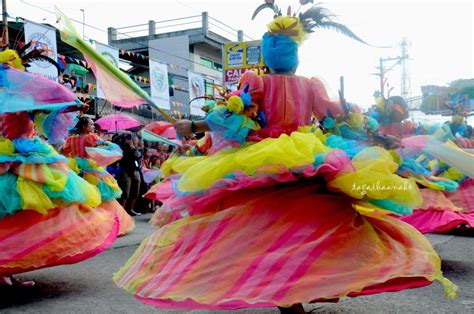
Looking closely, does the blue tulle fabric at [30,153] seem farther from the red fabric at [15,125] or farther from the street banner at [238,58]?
the street banner at [238,58]

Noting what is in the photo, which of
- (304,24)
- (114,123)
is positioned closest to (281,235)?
(304,24)

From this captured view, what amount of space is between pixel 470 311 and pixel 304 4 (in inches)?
95.8

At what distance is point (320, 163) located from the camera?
2885 millimetres

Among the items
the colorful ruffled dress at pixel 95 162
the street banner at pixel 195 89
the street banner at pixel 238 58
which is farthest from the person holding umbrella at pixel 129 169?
the street banner at pixel 238 58

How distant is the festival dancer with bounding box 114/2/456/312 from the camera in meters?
2.66

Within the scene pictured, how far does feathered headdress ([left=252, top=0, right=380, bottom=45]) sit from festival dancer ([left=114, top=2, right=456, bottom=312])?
0.37 meters

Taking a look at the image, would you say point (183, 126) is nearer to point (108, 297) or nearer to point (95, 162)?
point (108, 297)

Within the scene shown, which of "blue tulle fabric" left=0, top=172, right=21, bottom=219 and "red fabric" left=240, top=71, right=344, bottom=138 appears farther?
"blue tulle fabric" left=0, top=172, right=21, bottom=219

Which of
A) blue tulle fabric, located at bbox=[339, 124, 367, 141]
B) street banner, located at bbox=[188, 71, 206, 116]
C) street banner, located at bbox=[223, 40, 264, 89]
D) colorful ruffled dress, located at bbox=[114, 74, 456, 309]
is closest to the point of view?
colorful ruffled dress, located at bbox=[114, 74, 456, 309]

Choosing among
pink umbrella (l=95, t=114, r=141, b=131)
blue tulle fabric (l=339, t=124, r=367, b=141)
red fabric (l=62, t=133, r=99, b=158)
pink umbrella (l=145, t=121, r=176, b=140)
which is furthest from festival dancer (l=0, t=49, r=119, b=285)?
pink umbrella (l=95, t=114, r=141, b=131)

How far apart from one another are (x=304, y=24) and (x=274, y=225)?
143cm

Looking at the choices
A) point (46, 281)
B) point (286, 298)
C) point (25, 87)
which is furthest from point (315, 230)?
point (46, 281)

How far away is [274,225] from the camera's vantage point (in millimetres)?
2893

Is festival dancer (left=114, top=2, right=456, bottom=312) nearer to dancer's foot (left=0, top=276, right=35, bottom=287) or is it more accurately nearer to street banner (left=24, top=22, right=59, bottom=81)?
dancer's foot (left=0, top=276, right=35, bottom=287)
